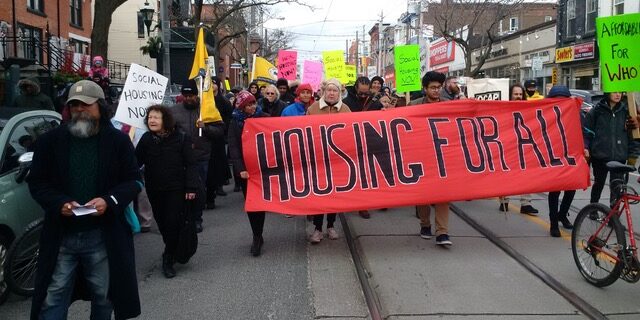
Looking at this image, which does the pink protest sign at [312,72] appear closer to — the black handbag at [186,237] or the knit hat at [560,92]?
the knit hat at [560,92]

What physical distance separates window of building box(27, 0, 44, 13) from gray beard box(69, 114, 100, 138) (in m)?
23.8

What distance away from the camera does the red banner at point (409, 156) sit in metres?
6.29

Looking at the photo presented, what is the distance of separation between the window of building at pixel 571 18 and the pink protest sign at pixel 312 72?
2062 centimetres

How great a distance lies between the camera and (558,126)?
22.0 feet

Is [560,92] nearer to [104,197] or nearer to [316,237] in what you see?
[316,237]

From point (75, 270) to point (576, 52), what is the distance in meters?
30.5

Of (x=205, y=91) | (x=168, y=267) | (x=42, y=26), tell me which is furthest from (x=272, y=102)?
(x=42, y=26)

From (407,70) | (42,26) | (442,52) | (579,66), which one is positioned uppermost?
(442,52)

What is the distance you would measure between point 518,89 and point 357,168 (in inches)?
146

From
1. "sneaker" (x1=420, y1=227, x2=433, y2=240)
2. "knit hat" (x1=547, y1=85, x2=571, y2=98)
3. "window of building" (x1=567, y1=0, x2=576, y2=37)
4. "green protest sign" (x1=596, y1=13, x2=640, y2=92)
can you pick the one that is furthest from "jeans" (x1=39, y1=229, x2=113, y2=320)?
"window of building" (x1=567, y1=0, x2=576, y2=37)

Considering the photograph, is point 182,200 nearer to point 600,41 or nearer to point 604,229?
point 604,229

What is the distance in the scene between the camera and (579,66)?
30.1 m

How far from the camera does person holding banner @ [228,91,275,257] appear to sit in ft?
20.9

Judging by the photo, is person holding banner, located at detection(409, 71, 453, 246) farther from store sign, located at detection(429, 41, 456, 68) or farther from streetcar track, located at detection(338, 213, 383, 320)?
store sign, located at detection(429, 41, 456, 68)
